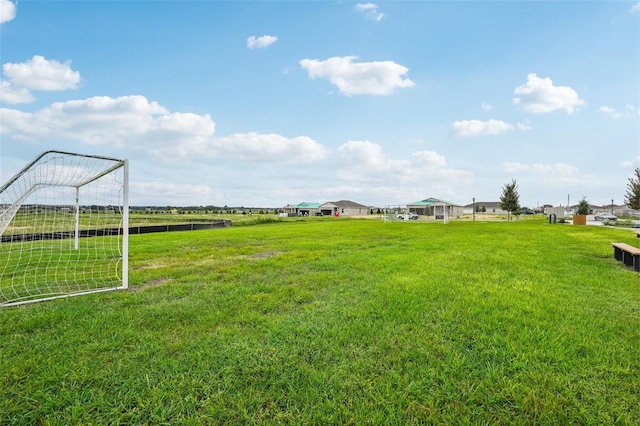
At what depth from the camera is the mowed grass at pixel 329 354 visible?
208 centimetres

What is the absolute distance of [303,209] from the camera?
227 feet

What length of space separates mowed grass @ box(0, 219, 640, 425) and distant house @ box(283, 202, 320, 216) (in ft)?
203

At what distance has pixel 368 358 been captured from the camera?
8.72 feet

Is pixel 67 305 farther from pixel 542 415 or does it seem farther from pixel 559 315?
pixel 559 315

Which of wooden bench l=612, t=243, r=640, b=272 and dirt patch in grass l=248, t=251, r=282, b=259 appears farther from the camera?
dirt patch in grass l=248, t=251, r=282, b=259

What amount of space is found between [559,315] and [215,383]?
3817 mm

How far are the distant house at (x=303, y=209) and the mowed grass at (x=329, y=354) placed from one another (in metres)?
61.7

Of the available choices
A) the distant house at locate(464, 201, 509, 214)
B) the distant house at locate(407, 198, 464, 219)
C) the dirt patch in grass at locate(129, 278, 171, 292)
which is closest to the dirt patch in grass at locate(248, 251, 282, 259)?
the dirt patch in grass at locate(129, 278, 171, 292)

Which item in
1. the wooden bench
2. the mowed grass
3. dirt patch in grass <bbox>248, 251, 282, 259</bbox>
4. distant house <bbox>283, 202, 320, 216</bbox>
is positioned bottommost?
the mowed grass

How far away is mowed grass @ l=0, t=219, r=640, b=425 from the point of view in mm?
2084

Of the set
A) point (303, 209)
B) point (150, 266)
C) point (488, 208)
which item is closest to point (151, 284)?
point (150, 266)

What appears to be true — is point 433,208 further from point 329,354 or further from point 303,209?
point 329,354

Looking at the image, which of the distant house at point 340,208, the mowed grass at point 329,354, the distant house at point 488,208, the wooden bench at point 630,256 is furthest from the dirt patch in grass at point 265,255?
the distant house at point 488,208

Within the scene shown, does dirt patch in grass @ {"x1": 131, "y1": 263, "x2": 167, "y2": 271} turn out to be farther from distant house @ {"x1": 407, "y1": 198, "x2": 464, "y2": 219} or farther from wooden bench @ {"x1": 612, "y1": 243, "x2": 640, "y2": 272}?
distant house @ {"x1": 407, "y1": 198, "x2": 464, "y2": 219}
